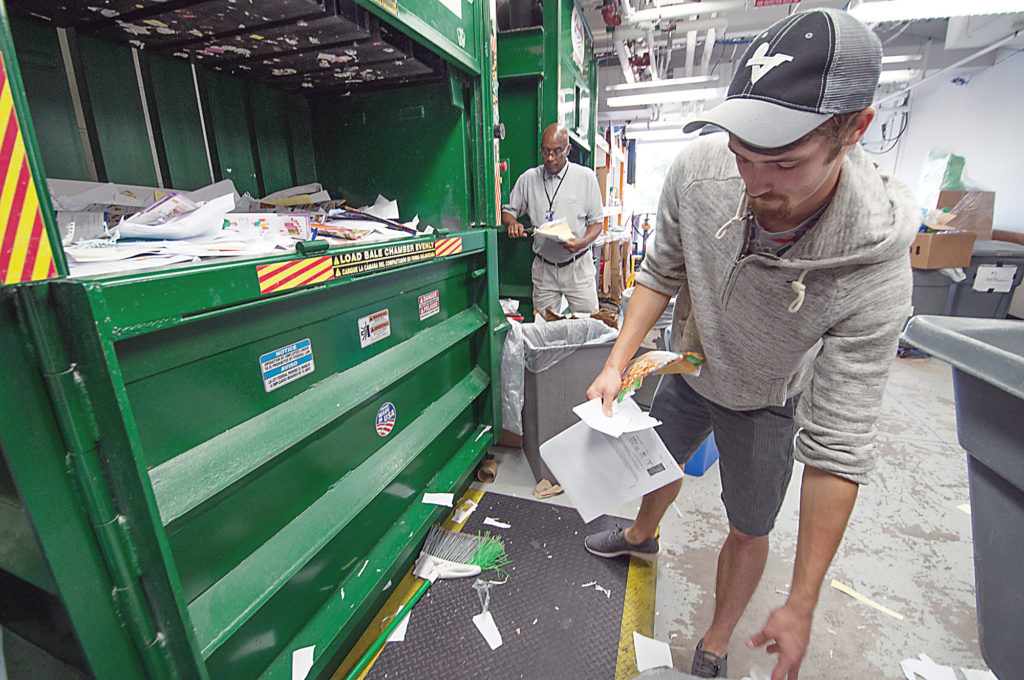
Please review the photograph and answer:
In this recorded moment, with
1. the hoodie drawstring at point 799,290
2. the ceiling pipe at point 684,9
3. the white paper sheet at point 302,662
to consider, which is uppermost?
the ceiling pipe at point 684,9

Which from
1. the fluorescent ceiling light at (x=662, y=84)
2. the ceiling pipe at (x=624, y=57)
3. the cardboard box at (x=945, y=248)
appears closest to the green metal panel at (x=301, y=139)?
the ceiling pipe at (x=624, y=57)

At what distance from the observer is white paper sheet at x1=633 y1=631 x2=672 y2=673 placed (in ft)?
4.56

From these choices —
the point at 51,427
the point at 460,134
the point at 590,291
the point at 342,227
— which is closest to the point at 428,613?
the point at 51,427

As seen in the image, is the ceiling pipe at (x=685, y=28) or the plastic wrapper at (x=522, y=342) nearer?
the plastic wrapper at (x=522, y=342)

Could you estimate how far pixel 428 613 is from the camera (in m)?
1.57

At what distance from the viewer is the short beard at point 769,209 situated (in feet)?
2.80

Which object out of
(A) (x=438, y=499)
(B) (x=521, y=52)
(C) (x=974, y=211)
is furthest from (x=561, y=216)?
(C) (x=974, y=211)

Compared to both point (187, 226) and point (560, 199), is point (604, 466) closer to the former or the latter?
point (187, 226)

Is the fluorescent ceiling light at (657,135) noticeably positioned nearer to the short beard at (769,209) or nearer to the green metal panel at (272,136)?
the green metal panel at (272,136)

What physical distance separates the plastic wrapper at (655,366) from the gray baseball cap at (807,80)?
61cm

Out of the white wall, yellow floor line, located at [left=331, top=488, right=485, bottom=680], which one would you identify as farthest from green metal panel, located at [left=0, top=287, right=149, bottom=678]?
the white wall

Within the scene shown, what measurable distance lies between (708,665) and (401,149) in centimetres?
232

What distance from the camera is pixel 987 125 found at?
5738mm

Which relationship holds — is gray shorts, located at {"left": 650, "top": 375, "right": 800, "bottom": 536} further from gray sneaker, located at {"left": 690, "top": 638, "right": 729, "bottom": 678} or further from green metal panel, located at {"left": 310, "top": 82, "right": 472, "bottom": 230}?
green metal panel, located at {"left": 310, "top": 82, "right": 472, "bottom": 230}
